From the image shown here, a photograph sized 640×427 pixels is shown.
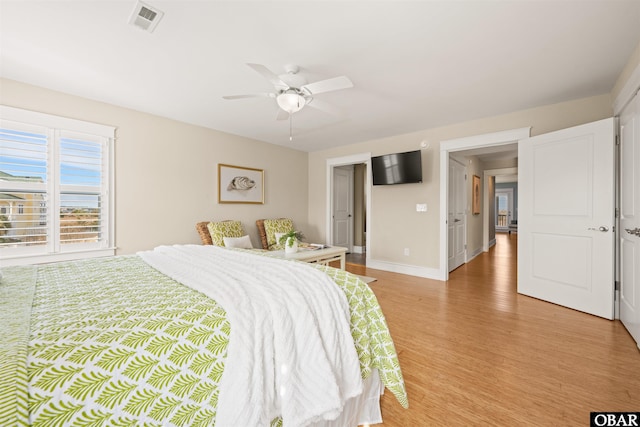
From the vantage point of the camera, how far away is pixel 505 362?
1.94 metres

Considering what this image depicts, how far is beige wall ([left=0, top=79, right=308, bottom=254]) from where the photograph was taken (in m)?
3.07

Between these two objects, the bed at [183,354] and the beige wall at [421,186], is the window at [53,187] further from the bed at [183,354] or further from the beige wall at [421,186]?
the beige wall at [421,186]

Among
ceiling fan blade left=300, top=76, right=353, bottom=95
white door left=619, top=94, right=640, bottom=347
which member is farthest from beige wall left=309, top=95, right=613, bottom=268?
ceiling fan blade left=300, top=76, right=353, bottom=95

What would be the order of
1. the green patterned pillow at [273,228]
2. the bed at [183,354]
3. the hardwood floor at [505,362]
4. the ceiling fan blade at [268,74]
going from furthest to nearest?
the green patterned pillow at [273,228] → the ceiling fan blade at [268,74] → the hardwood floor at [505,362] → the bed at [183,354]

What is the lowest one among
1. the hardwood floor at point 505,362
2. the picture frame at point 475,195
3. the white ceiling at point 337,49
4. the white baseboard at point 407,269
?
the hardwood floor at point 505,362

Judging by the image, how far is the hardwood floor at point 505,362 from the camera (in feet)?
4.90

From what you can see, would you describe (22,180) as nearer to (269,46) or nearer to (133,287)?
(133,287)

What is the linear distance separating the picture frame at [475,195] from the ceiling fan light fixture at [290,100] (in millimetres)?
4877

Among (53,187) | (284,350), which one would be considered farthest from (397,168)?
(53,187)

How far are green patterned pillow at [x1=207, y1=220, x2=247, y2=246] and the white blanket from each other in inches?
109

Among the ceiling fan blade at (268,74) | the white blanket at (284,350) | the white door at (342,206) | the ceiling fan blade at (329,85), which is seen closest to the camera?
the white blanket at (284,350)

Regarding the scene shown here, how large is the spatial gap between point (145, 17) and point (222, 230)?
2.79 m

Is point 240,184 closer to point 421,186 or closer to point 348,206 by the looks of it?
point 348,206

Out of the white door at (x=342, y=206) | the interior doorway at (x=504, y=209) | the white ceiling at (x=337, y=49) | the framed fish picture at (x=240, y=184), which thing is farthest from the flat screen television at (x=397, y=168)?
the interior doorway at (x=504, y=209)
